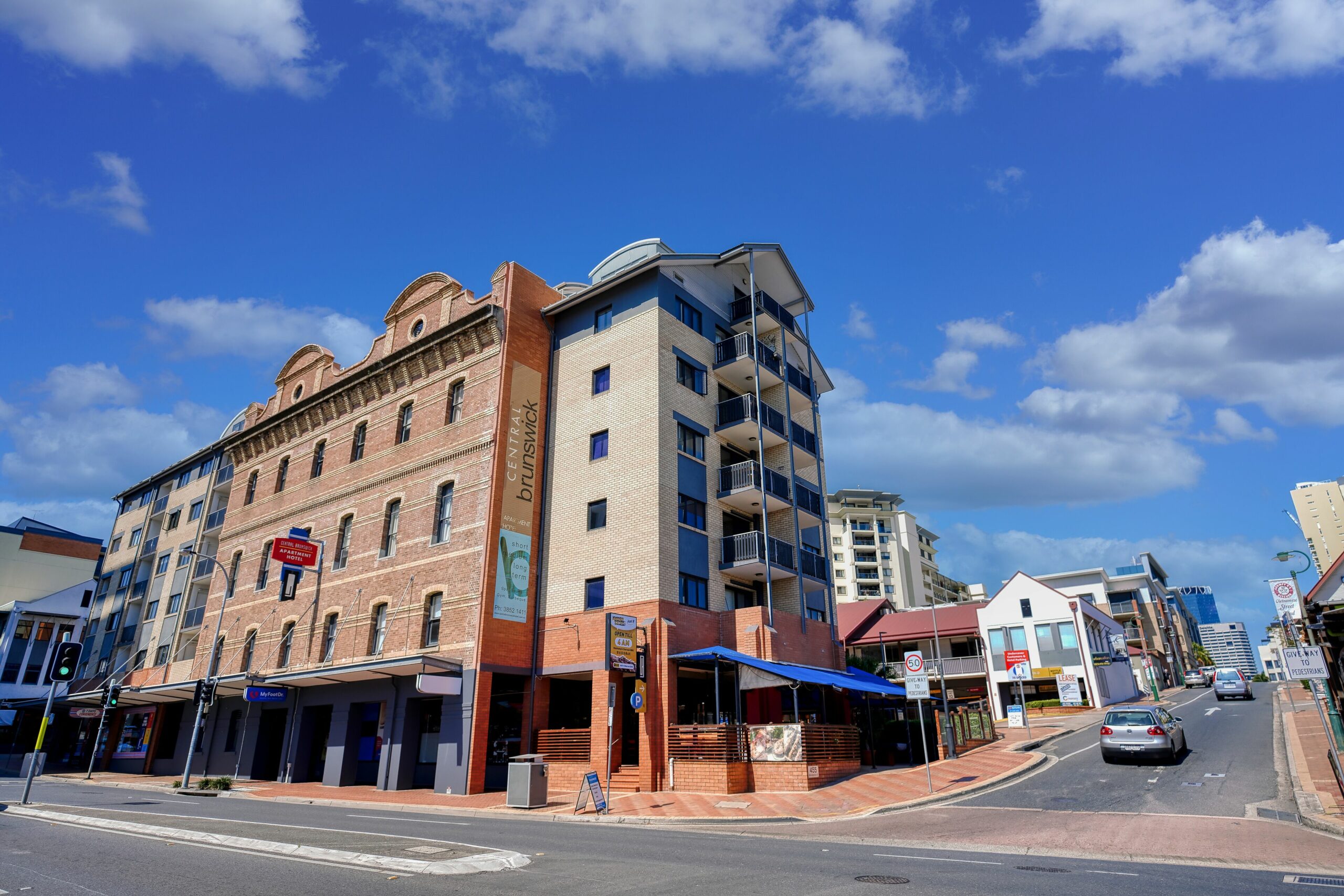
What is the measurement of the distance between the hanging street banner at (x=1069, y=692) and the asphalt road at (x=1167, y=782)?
50.7 ft

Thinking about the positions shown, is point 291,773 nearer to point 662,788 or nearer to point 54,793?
point 54,793

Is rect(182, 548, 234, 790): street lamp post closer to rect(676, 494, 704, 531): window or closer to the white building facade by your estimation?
rect(676, 494, 704, 531): window

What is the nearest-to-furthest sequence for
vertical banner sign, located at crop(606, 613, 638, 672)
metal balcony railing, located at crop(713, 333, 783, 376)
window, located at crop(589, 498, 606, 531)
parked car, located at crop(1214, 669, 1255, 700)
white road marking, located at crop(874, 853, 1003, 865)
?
white road marking, located at crop(874, 853, 1003, 865) < vertical banner sign, located at crop(606, 613, 638, 672) < window, located at crop(589, 498, 606, 531) < metal balcony railing, located at crop(713, 333, 783, 376) < parked car, located at crop(1214, 669, 1255, 700)

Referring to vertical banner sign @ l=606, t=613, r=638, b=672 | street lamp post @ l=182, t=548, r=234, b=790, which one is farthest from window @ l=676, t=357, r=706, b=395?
street lamp post @ l=182, t=548, r=234, b=790

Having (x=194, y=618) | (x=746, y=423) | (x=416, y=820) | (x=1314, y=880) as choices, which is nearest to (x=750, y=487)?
(x=746, y=423)

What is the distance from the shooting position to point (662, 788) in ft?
72.0

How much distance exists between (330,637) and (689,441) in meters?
16.5

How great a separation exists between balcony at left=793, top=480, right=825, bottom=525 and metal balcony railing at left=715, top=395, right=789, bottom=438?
8.29ft

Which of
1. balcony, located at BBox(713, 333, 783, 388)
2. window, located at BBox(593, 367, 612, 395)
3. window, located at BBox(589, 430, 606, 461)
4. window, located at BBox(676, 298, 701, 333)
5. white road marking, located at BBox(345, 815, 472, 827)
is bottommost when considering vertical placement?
white road marking, located at BBox(345, 815, 472, 827)

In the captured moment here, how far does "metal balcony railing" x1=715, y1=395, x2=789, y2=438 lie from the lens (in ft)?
97.7

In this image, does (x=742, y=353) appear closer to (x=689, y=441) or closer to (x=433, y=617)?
(x=689, y=441)

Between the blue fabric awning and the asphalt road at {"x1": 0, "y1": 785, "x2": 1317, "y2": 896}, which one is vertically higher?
the blue fabric awning

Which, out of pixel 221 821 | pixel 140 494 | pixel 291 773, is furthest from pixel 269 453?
pixel 221 821

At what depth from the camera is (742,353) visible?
30.5 m
